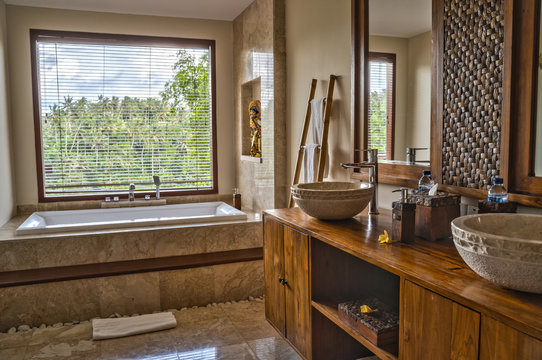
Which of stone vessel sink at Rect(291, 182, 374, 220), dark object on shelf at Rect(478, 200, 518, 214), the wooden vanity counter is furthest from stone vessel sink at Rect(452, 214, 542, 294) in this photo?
stone vessel sink at Rect(291, 182, 374, 220)

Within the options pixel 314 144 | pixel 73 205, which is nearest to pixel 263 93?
pixel 314 144

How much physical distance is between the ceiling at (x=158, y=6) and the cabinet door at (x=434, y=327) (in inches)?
134

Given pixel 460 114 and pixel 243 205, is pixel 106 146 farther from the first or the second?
pixel 460 114

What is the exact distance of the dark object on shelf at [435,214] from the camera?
5.30 ft

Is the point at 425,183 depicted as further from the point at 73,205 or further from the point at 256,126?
the point at 73,205

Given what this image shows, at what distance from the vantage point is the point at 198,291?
328cm

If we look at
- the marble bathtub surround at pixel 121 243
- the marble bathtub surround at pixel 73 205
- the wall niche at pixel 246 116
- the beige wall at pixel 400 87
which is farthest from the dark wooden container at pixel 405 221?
the marble bathtub surround at pixel 73 205

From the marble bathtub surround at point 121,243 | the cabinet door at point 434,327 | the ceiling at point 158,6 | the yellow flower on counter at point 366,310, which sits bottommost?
the marble bathtub surround at point 121,243

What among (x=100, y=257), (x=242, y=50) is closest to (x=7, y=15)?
(x=242, y=50)

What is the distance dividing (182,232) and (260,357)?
116 cm

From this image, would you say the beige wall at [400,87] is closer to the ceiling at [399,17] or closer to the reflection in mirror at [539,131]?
the ceiling at [399,17]

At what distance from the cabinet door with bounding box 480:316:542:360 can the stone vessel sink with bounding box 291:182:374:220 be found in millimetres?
944

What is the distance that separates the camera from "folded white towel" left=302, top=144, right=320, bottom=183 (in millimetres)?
2980

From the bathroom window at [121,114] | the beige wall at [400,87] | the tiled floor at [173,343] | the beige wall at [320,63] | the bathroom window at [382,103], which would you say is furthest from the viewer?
the bathroom window at [121,114]
